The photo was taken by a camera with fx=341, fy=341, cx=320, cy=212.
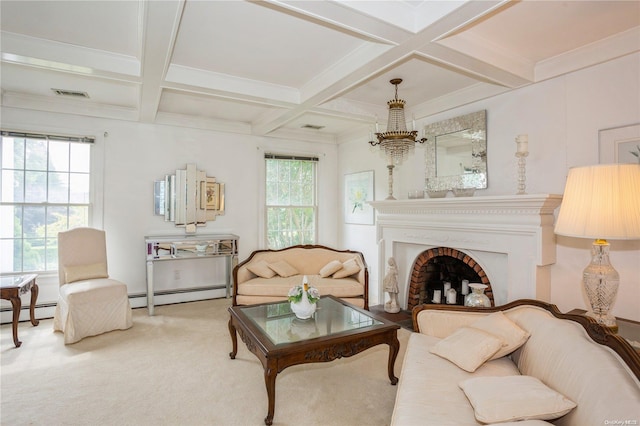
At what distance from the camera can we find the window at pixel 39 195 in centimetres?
391

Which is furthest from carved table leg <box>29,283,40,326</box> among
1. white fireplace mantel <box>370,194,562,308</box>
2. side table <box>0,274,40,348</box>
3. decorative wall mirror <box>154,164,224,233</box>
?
white fireplace mantel <box>370,194,562,308</box>

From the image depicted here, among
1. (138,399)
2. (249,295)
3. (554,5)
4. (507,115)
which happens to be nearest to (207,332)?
(249,295)

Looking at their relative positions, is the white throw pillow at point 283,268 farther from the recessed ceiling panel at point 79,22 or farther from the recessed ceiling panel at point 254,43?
the recessed ceiling panel at point 79,22

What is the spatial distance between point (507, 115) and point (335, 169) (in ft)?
9.96

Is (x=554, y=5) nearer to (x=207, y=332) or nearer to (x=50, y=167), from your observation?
(x=207, y=332)

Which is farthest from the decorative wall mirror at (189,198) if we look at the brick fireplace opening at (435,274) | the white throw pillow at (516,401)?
the white throw pillow at (516,401)

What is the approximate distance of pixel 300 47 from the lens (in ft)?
9.05

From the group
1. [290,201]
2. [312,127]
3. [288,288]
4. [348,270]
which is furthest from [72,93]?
[348,270]

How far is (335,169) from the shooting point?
5.89m

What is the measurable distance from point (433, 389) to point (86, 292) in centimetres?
332

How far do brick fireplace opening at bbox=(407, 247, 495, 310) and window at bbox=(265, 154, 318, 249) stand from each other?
83.2 inches

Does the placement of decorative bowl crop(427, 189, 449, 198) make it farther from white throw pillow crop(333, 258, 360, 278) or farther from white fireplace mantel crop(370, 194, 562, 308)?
white throw pillow crop(333, 258, 360, 278)

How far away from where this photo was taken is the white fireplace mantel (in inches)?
110

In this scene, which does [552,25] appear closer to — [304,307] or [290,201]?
[304,307]
